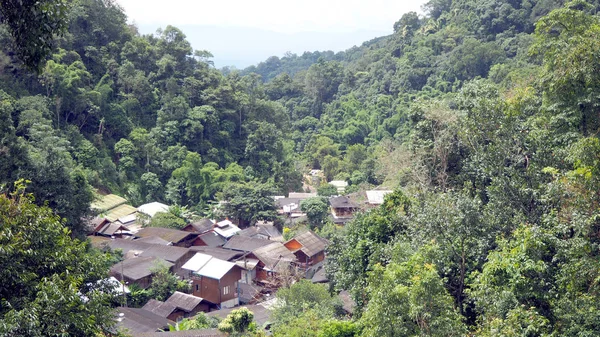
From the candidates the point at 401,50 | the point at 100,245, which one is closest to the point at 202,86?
the point at 100,245

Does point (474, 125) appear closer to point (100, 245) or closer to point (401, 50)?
point (100, 245)

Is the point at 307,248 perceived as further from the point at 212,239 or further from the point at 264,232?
the point at 212,239

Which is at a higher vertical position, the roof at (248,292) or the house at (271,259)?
the house at (271,259)

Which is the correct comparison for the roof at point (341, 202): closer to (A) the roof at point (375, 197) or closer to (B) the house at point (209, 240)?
(A) the roof at point (375, 197)

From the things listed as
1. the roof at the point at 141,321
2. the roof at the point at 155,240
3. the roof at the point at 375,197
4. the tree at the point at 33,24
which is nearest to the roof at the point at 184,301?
the roof at the point at 141,321

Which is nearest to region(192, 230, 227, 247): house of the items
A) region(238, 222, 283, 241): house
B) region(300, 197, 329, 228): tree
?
region(238, 222, 283, 241): house

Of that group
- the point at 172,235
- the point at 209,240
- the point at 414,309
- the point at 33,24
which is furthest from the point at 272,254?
the point at 33,24
